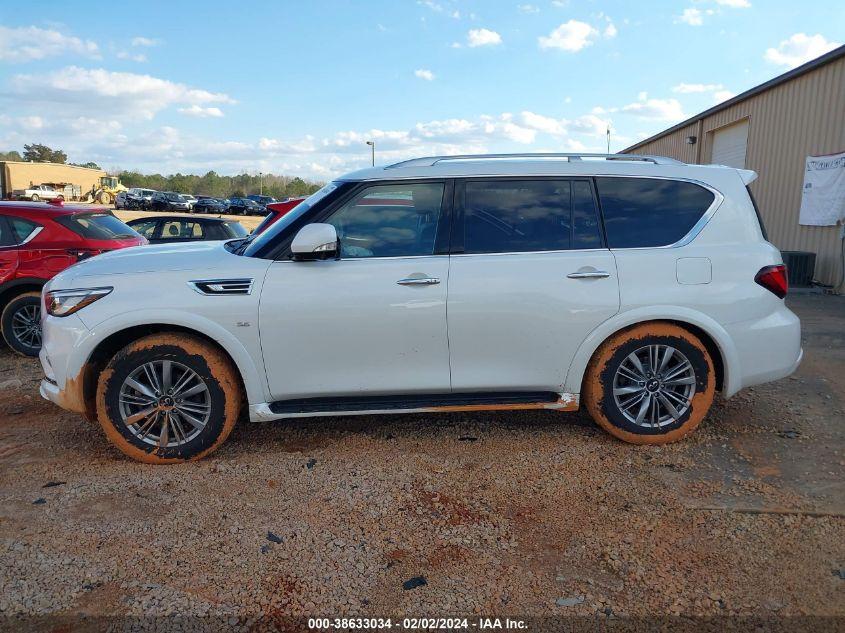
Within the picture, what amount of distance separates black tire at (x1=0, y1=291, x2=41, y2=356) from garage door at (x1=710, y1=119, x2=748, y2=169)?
46.6 feet

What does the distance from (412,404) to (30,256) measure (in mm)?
5142

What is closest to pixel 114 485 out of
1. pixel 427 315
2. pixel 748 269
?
pixel 427 315

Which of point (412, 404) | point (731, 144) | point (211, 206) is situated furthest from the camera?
point (211, 206)

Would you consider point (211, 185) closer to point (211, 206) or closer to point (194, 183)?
point (194, 183)

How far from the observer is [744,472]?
3697mm

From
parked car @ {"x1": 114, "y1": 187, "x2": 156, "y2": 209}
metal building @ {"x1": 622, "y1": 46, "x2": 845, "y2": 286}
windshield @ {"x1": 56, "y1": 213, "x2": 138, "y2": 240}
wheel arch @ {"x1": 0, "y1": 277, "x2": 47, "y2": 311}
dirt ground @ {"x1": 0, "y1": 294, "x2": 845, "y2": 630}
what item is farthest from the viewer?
parked car @ {"x1": 114, "y1": 187, "x2": 156, "y2": 209}

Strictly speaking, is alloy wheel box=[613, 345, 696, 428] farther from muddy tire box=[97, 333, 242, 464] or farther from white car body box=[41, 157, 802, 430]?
muddy tire box=[97, 333, 242, 464]

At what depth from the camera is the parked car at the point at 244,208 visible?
160 ft

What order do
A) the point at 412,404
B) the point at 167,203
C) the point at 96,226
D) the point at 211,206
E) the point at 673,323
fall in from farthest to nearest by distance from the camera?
the point at 211,206, the point at 167,203, the point at 96,226, the point at 673,323, the point at 412,404

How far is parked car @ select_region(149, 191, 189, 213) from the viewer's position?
159 feet

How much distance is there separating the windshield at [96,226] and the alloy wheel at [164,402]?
12.6 feet

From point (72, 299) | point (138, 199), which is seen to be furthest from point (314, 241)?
point (138, 199)

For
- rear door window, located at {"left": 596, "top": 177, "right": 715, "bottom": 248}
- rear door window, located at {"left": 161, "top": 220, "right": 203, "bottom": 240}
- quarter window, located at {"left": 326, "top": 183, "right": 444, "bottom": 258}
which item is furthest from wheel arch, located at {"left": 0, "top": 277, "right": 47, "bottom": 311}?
rear door window, located at {"left": 596, "top": 177, "right": 715, "bottom": 248}

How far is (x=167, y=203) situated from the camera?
48406 mm
